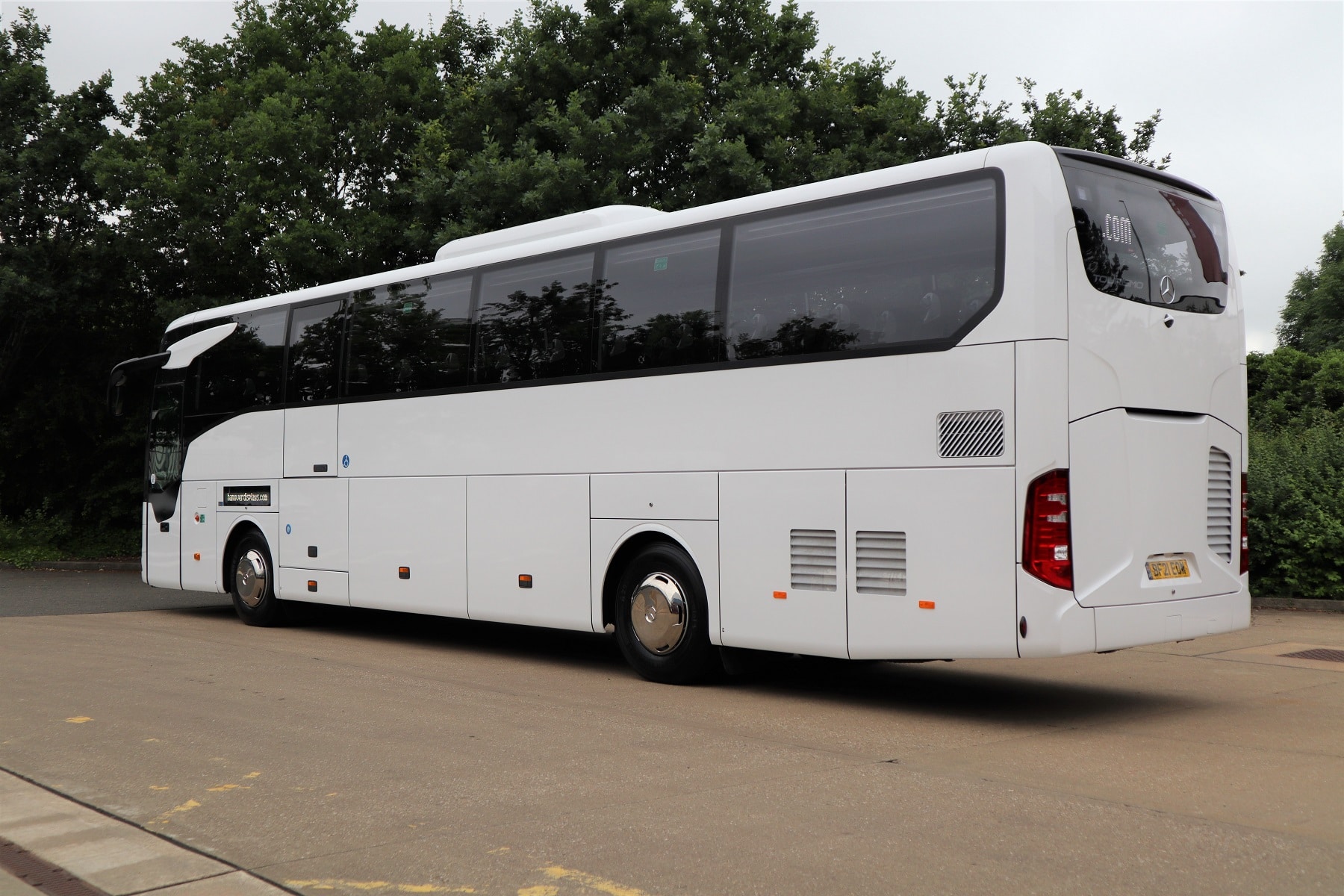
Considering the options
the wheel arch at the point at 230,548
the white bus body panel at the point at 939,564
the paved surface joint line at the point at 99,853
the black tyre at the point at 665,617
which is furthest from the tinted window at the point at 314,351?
the paved surface joint line at the point at 99,853

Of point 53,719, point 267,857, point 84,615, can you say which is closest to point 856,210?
point 267,857

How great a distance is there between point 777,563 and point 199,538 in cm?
935

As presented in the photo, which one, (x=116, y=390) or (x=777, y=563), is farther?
(x=116, y=390)

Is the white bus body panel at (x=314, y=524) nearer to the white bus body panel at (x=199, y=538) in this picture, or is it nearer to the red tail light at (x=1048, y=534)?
the white bus body panel at (x=199, y=538)

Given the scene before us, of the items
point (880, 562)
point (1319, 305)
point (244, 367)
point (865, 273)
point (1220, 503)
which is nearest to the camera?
point (880, 562)

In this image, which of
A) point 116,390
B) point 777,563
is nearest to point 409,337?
point 777,563

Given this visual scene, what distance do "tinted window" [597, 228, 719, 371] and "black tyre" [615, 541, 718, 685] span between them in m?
1.54

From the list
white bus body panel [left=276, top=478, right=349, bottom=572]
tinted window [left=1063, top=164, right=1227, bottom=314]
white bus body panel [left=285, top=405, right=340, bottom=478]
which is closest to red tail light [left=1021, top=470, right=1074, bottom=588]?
tinted window [left=1063, top=164, right=1227, bottom=314]

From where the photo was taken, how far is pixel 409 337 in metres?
12.7

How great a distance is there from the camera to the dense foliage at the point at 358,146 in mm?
22062

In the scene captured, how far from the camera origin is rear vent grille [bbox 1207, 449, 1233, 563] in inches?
348

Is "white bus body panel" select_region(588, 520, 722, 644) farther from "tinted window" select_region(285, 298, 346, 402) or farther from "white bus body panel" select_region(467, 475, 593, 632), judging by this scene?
"tinted window" select_region(285, 298, 346, 402)

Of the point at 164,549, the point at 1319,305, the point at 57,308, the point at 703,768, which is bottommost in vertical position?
the point at 703,768

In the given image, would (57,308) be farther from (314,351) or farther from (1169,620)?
(1169,620)
